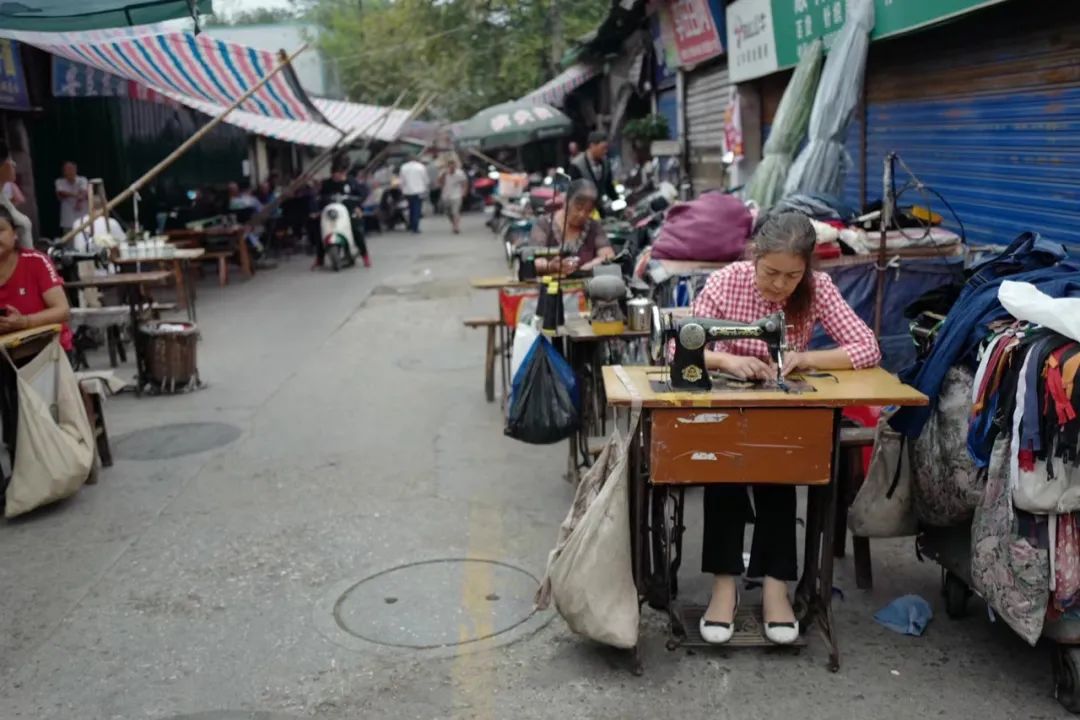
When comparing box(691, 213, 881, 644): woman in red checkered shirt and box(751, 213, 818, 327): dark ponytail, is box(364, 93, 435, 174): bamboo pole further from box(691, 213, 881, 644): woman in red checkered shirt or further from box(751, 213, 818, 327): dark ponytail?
box(751, 213, 818, 327): dark ponytail

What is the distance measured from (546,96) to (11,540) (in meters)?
20.3

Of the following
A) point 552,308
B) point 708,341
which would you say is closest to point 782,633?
point 708,341

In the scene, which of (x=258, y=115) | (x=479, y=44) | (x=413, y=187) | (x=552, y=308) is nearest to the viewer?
(x=552, y=308)

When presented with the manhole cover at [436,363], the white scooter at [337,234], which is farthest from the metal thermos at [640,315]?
the white scooter at [337,234]

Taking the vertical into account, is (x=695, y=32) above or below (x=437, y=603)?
above

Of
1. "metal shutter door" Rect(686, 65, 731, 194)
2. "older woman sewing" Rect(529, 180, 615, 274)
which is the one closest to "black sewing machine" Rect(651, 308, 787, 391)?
"older woman sewing" Rect(529, 180, 615, 274)

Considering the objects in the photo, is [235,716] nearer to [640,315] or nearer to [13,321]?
[640,315]

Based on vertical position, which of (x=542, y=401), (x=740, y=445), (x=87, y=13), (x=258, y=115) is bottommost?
(x=542, y=401)

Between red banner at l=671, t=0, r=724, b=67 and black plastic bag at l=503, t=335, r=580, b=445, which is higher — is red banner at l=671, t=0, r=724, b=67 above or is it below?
above

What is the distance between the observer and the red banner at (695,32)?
1362 centimetres

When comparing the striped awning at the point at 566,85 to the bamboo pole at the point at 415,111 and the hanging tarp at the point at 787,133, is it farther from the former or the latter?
the hanging tarp at the point at 787,133

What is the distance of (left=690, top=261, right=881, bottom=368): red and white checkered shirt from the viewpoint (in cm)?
428

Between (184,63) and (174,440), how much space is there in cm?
441

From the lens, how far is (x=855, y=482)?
4.85 metres
